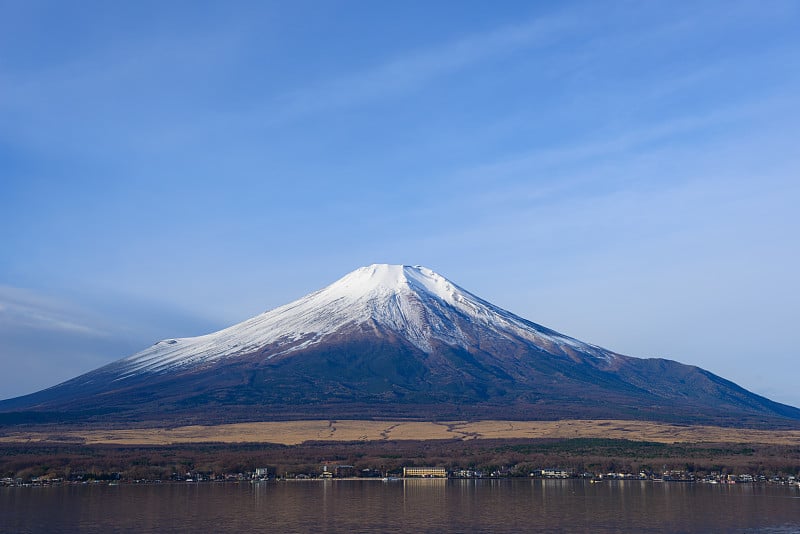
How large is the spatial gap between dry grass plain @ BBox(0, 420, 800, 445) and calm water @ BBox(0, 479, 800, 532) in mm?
44457

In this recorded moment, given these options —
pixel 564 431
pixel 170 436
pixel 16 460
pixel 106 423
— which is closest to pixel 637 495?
pixel 564 431

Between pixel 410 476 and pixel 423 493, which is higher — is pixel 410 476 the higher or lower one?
the lower one

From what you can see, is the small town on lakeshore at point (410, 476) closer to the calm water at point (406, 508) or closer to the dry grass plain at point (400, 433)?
the calm water at point (406, 508)

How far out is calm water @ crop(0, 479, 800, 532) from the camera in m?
65.3

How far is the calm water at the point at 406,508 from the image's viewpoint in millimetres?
65288

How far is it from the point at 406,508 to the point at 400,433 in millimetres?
81635

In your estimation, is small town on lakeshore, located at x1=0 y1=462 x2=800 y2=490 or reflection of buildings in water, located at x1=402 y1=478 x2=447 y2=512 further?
small town on lakeshore, located at x1=0 y1=462 x2=800 y2=490

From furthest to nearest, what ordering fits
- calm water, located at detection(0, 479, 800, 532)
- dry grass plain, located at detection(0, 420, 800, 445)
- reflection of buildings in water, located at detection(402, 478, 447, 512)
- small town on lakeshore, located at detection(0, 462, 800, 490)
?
dry grass plain, located at detection(0, 420, 800, 445) → small town on lakeshore, located at detection(0, 462, 800, 490) → reflection of buildings in water, located at detection(402, 478, 447, 512) → calm water, located at detection(0, 479, 800, 532)

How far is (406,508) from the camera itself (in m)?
77.8

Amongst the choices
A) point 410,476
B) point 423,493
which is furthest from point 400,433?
point 423,493

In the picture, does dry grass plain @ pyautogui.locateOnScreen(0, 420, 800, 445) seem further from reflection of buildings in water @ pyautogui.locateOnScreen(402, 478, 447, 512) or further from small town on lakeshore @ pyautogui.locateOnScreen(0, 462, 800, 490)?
reflection of buildings in water @ pyautogui.locateOnScreen(402, 478, 447, 512)

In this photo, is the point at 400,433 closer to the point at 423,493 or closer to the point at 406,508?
the point at 423,493

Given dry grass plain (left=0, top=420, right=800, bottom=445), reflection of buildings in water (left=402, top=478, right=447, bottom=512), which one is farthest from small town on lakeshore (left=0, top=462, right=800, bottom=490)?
dry grass plain (left=0, top=420, right=800, bottom=445)

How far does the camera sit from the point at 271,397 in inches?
7662
